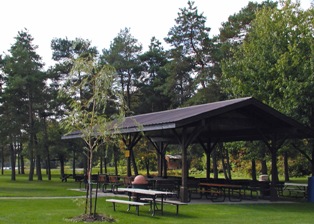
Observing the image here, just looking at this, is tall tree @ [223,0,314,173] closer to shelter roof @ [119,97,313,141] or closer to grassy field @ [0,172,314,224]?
shelter roof @ [119,97,313,141]

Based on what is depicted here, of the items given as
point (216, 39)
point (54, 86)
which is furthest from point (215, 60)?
point (54, 86)

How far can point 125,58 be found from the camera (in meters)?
37.7

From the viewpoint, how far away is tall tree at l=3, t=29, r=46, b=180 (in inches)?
1366

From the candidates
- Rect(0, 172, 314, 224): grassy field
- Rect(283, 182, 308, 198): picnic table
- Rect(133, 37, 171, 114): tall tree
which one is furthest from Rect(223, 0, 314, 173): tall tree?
Rect(133, 37, 171, 114): tall tree

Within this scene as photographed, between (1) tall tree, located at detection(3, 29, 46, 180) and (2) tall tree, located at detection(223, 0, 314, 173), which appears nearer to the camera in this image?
(2) tall tree, located at detection(223, 0, 314, 173)

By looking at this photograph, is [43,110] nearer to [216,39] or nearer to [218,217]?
[216,39]

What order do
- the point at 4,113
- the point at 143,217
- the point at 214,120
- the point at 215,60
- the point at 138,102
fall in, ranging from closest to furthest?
the point at 143,217 < the point at 214,120 < the point at 215,60 < the point at 4,113 < the point at 138,102

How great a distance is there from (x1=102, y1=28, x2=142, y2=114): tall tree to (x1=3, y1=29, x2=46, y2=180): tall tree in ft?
19.4

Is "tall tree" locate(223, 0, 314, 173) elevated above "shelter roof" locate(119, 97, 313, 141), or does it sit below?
above

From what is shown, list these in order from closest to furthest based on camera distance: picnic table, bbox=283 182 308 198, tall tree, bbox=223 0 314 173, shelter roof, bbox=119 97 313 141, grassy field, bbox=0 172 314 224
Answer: grassy field, bbox=0 172 314 224
shelter roof, bbox=119 97 313 141
picnic table, bbox=283 182 308 198
tall tree, bbox=223 0 314 173

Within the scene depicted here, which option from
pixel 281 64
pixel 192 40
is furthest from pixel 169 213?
pixel 192 40

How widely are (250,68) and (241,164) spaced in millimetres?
18259

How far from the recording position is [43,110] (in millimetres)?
38469

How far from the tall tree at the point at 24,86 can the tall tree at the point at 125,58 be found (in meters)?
5.93
